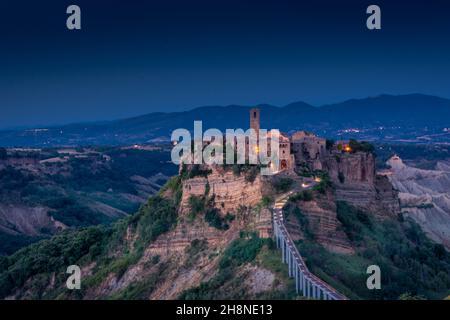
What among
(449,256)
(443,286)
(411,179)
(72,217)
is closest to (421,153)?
(411,179)

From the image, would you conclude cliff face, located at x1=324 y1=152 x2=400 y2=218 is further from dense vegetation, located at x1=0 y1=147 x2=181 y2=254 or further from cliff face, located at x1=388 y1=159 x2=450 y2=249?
dense vegetation, located at x1=0 y1=147 x2=181 y2=254

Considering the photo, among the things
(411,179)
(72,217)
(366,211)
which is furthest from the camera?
(411,179)

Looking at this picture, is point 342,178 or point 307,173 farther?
point 342,178

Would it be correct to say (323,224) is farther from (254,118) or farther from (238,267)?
(254,118)

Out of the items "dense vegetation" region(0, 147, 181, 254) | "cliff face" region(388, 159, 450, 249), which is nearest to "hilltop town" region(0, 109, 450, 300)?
"cliff face" region(388, 159, 450, 249)

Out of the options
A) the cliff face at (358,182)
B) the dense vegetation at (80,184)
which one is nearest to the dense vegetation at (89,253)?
the cliff face at (358,182)

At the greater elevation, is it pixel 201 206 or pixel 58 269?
pixel 201 206

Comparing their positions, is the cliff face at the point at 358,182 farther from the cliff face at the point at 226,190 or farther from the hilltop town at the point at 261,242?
the cliff face at the point at 226,190
